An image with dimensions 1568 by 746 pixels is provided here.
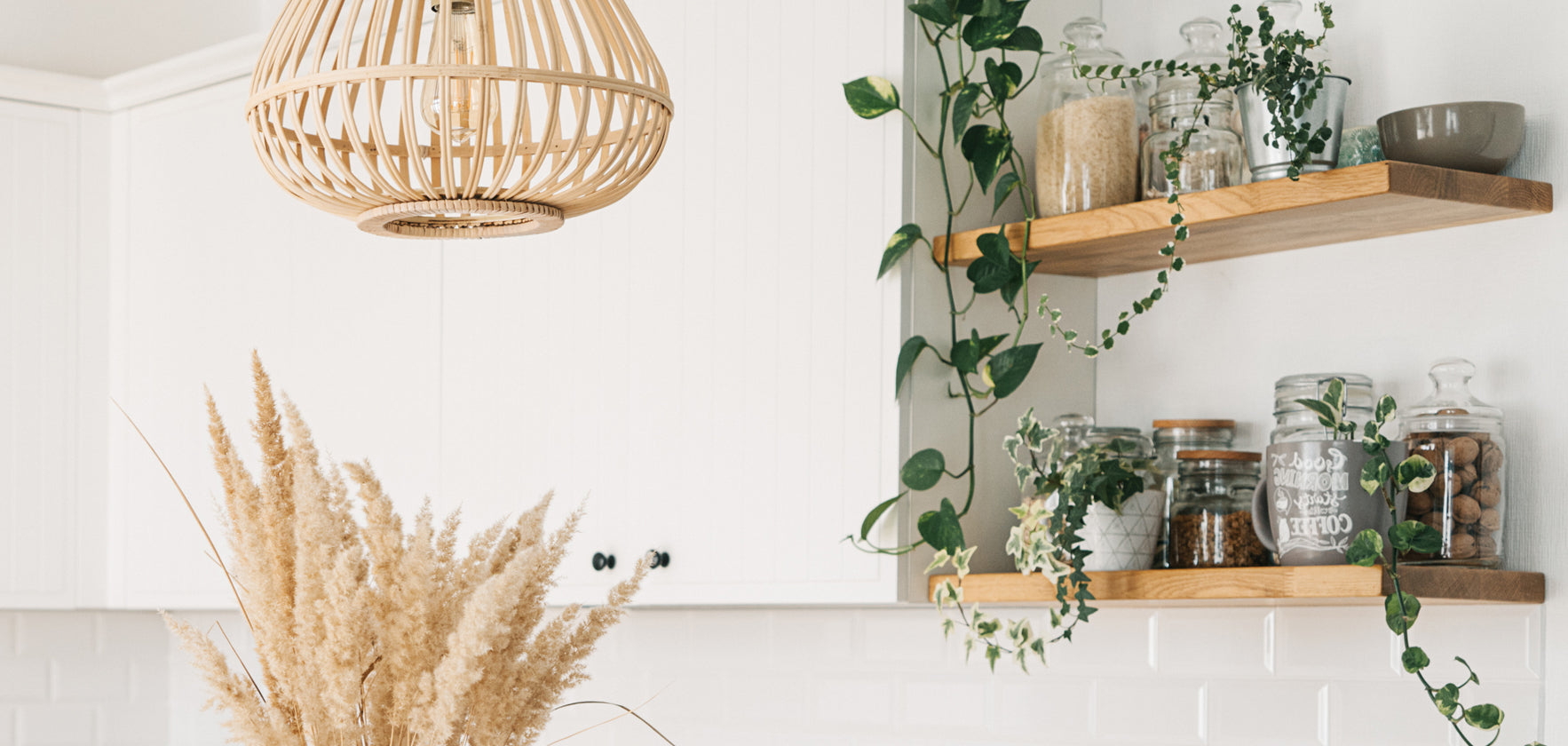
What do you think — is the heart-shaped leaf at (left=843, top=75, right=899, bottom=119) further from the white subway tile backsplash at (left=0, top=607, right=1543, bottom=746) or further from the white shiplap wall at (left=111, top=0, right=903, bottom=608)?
the white subway tile backsplash at (left=0, top=607, right=1543, bottom=746)

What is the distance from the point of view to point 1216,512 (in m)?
1.70

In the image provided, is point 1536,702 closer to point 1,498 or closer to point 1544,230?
point 1544,230

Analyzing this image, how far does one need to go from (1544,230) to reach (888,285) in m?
0.72

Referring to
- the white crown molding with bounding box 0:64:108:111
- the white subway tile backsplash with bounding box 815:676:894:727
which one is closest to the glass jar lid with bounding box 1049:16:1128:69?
the white subway tile backsplash with bounding box 815:676:894:727

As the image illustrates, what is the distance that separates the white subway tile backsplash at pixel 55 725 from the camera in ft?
10.9

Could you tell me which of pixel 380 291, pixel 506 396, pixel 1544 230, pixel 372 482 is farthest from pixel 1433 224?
pixel 380 291

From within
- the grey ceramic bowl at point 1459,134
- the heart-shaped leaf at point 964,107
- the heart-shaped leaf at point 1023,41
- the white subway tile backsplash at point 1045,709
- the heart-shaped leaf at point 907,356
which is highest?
the heart-shaped leaf at point 1023,41

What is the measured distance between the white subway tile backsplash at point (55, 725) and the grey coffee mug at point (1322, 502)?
9.26 feet

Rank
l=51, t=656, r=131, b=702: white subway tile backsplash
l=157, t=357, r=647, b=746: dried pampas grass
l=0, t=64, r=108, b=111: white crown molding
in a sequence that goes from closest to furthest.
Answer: l=157, t=357, r=647, b=746: dried pampas grass
l=0, t=64, r=108, b=111: white crown molding
l=51, t=656, r=131, b=702: white subway tile backsplash

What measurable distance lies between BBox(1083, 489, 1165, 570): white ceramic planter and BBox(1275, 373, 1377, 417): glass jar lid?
19cm

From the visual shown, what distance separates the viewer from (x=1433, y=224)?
166 cm

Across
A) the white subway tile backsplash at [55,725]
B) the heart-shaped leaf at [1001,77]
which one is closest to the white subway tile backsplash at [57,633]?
the white subway tile backsplash at [55,725]

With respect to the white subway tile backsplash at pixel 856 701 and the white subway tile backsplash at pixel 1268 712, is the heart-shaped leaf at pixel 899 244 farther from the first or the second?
the white subway tile backsplash at pixel 856 701

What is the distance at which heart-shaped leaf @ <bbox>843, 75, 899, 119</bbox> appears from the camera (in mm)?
1854
